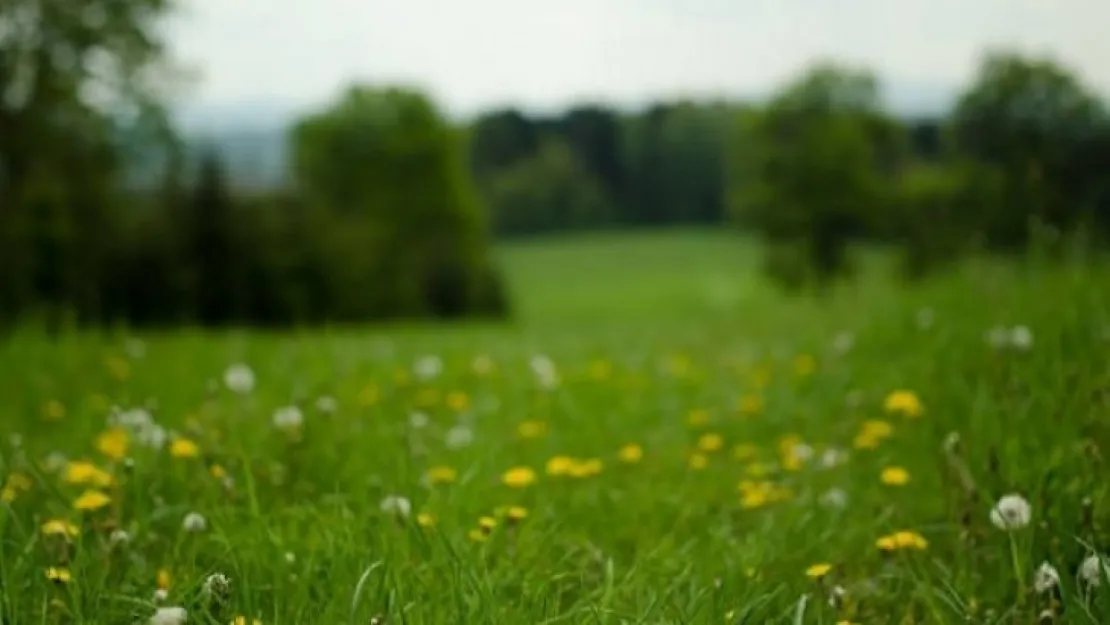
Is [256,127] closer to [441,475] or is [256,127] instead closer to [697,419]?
[697,419]

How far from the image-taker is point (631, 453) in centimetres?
Answer: 361

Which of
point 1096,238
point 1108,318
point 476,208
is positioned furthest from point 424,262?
point 1108,318

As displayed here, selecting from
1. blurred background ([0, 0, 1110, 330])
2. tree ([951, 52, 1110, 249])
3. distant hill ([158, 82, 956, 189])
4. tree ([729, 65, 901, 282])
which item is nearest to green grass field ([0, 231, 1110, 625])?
blurred background ([0, 0, 1110, 330])

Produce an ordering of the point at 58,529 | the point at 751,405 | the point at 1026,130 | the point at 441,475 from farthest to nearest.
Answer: the point at 1026,130 < the point at 751,405 < the point at 441,475 < the point at 58,529

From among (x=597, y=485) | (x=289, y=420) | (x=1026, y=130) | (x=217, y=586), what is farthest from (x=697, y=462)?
(x=1026, y=130)

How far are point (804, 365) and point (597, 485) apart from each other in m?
2.49

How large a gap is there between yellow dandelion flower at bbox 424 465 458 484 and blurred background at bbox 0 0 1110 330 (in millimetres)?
3652

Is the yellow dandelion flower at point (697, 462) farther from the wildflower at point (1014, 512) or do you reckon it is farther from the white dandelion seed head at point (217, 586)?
the white dandelion seed head at point (217, 586)

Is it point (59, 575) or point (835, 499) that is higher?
point (59, 575)

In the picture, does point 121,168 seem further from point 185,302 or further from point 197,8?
point 185,302

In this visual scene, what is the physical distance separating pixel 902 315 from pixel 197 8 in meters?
15.9

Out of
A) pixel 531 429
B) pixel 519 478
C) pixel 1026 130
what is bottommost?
pixel 531 429

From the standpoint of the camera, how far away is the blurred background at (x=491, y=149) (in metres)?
13.3

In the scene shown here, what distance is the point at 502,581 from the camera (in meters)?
1.95
